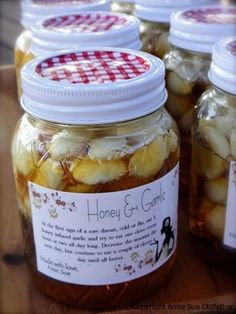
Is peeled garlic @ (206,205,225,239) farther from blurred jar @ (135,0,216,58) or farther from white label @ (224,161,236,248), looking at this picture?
blurred jar @ (135,0,216,58)

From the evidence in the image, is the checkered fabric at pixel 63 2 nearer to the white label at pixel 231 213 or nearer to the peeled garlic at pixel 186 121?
the peeled garlic at pixel 186 121

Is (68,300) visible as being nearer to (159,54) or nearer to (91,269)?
(91,269)

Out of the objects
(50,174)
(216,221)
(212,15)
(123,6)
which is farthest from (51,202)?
(123,6)

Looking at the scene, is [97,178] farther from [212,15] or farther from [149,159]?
[212,15]

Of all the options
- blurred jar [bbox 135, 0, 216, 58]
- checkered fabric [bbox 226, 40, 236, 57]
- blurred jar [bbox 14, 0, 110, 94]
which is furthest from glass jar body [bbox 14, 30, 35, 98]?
checkered fabric [bbox 226, 40, 236, 57]

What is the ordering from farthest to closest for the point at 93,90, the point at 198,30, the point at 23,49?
the point at 23,49
the point at 198,30
the point at 93,90
